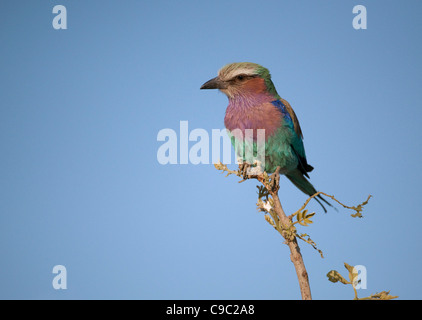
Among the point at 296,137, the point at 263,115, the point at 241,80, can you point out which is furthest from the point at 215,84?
the point at 296,137

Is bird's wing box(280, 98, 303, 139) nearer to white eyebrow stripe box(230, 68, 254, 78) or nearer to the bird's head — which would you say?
the bird's head

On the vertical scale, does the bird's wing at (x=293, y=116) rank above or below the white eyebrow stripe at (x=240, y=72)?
below

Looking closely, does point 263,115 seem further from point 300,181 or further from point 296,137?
point 300,181

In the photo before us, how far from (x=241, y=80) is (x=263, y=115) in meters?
0.64

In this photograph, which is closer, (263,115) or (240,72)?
(263,115)

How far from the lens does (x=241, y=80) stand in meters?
5.44

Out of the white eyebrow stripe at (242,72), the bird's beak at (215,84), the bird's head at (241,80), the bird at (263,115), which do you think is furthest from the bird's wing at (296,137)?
the bird's beak at (215,84)

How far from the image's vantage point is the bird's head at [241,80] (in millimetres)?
5379

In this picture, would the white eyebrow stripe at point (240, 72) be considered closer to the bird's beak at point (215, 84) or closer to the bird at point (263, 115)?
the bird at point (263, 115)

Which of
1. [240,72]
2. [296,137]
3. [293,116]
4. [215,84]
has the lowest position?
[296,137]

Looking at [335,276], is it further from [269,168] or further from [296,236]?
[269,168]
